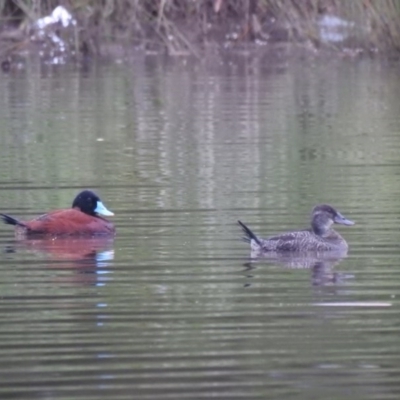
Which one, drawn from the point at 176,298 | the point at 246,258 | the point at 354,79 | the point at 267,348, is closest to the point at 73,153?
the point at 246,258

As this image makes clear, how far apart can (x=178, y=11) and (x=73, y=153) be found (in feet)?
53.0

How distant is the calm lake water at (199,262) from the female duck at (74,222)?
0.13 metres

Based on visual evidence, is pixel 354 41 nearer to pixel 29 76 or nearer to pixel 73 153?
pixel 29 76

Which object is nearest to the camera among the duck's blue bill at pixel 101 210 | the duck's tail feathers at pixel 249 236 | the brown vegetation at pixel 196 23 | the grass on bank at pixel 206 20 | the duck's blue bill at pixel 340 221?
the duck's tail feathers at pixel 249 236

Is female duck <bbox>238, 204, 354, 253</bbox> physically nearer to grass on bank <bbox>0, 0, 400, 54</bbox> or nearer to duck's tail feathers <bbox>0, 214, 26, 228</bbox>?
duck's tail feathers <bbox>0, 214, 26, 228</bbox>

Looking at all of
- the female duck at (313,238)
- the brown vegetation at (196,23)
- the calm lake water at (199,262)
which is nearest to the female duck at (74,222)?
the calm lake water at (199,262)

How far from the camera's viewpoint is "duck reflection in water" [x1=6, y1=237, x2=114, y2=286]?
30.9ft

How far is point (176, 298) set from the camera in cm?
859

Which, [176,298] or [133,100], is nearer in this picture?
[176,298]

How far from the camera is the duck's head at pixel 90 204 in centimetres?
1181

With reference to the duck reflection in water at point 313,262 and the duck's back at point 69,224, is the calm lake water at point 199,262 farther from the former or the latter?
the duck's back at point 69,224

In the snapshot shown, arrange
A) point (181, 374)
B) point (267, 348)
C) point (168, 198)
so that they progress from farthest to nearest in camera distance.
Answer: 1. point (168, 198)
2. point (267, 348)
3. point (181, 374)

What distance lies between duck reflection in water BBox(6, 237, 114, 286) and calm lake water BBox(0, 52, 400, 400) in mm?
17

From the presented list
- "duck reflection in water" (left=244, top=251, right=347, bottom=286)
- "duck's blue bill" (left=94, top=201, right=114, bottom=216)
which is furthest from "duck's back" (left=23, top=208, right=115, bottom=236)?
"duck reflection in water" (left=244, top=251, right=347, bottom=286)
